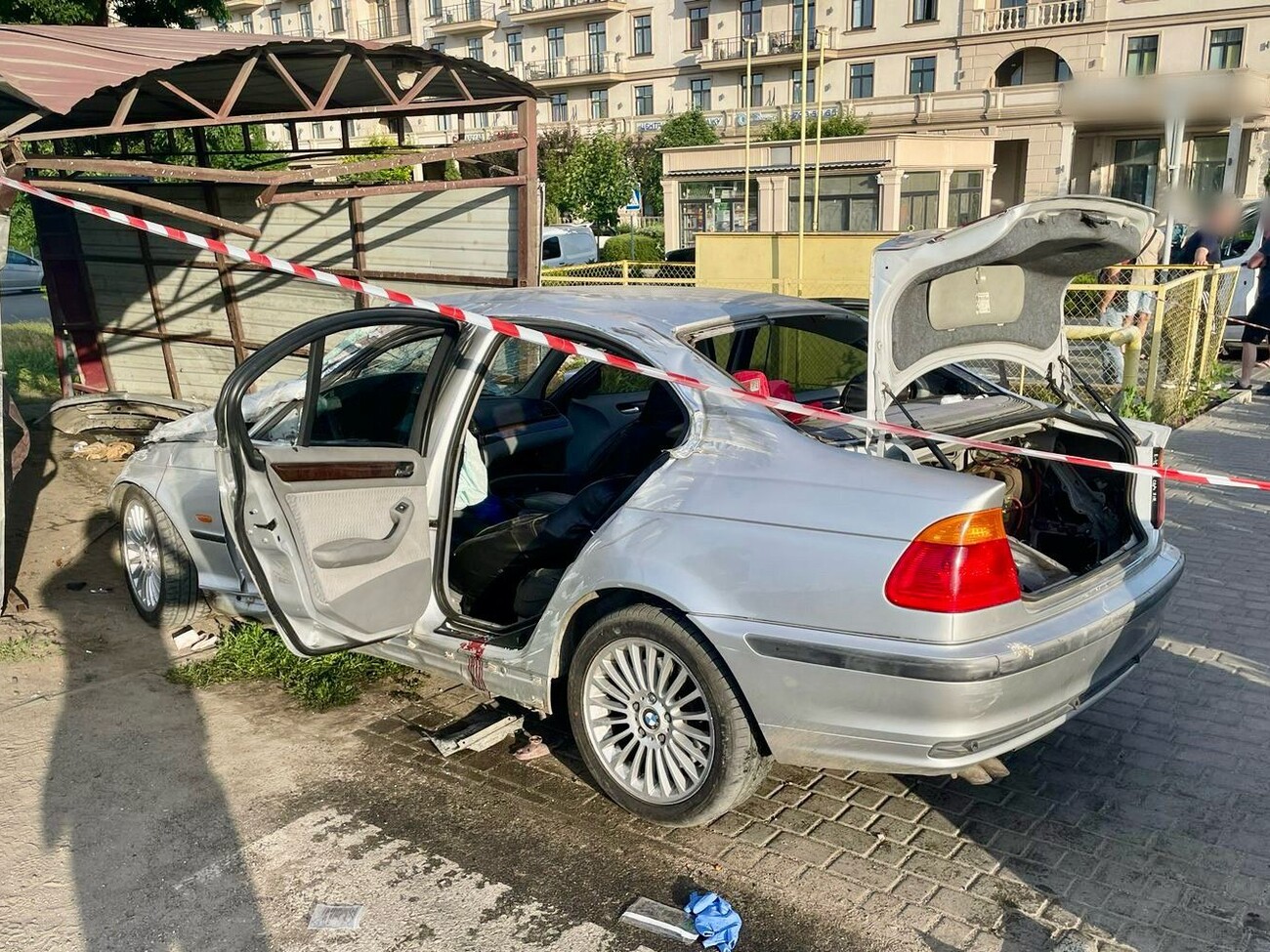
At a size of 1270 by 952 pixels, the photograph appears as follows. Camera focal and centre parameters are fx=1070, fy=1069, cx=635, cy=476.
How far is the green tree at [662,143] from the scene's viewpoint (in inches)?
1880

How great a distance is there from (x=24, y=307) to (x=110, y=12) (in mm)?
12502

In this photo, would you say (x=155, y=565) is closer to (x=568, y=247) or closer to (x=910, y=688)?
(x=910, y=688)

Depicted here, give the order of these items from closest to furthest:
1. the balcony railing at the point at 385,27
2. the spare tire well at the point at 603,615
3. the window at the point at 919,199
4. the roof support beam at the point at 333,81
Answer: the spare tire well at the point at 603,615 < the roof support beam at the point at 333,81 < the window at the point at 919,199 < the balcony railing at the point at 385,27

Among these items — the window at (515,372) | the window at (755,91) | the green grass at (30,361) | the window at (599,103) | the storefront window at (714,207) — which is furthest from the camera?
the window at (599,103)

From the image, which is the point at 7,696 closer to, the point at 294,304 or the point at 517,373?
the point at 517,373

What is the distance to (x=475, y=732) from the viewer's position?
4.01 metres

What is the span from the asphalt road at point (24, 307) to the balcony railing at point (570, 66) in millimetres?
34148

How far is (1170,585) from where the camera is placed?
3643 millimetres

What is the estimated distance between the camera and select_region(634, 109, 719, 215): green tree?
A: 47.8 meters

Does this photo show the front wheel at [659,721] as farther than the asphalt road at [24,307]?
No

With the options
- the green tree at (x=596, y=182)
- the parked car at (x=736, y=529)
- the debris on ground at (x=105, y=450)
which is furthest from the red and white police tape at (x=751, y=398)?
the green tree at (x=596, y=182)

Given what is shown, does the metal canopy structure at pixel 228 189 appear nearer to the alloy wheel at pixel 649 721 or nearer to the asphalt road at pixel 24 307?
the alloy wheel at pixel 649 721

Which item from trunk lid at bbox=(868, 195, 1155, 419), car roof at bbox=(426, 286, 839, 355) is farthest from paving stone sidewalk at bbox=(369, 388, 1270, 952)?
car roof at bbox=(426, 286, 839, 355)

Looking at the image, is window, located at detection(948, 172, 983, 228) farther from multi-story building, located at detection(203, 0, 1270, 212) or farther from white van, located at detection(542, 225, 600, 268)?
white van, located at detection(542, 225, 600, 268)
